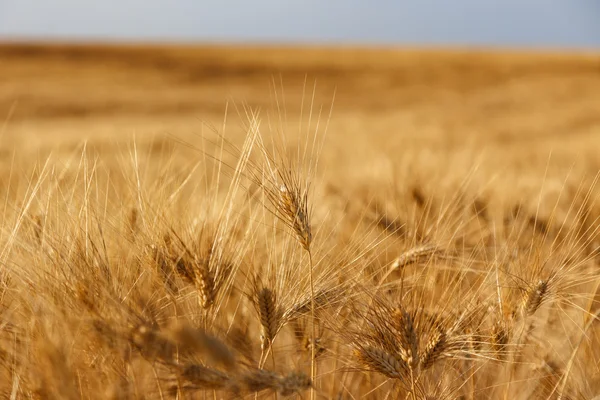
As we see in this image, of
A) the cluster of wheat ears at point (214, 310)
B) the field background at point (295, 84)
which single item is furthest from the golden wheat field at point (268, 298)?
the field background at point (295, 84)

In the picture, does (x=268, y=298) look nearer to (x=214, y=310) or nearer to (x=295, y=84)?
(x=214, y=310)

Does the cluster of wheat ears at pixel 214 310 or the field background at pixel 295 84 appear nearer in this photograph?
the cluster of wheat ears at pixel 214 310

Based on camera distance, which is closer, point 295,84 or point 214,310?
point 214,310

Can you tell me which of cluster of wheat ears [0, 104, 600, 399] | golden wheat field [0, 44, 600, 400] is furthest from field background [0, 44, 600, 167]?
cluster of wheat ears [0, 104, 600, 399]

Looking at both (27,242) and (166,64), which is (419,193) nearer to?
(27,242)

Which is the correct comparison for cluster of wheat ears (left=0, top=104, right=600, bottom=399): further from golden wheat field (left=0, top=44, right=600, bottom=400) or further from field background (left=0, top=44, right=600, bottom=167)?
field background (left=0, top=44, right=600, bottom=167)

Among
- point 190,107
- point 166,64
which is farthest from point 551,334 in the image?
point 166,64

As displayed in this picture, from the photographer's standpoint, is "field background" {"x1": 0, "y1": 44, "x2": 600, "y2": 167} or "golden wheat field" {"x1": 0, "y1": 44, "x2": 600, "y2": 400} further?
"field background" {"x1": 0, "y1": 44, "x2": 600, "y2": 167}

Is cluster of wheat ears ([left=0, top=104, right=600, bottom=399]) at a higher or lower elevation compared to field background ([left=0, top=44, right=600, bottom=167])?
higher

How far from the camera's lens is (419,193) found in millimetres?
1613

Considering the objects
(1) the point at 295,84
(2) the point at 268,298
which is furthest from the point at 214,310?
(1) the point at 295,84

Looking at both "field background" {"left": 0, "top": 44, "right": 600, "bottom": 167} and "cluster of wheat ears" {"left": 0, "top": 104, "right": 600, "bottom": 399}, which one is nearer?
"cluster of wheat ears" {"left": 0, "top": 104, "right": 600, "bottom": 399}

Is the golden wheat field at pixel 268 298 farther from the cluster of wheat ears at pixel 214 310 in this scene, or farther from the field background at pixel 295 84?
the field background at pixel 295 84

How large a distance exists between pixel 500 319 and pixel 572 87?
67.9ft
